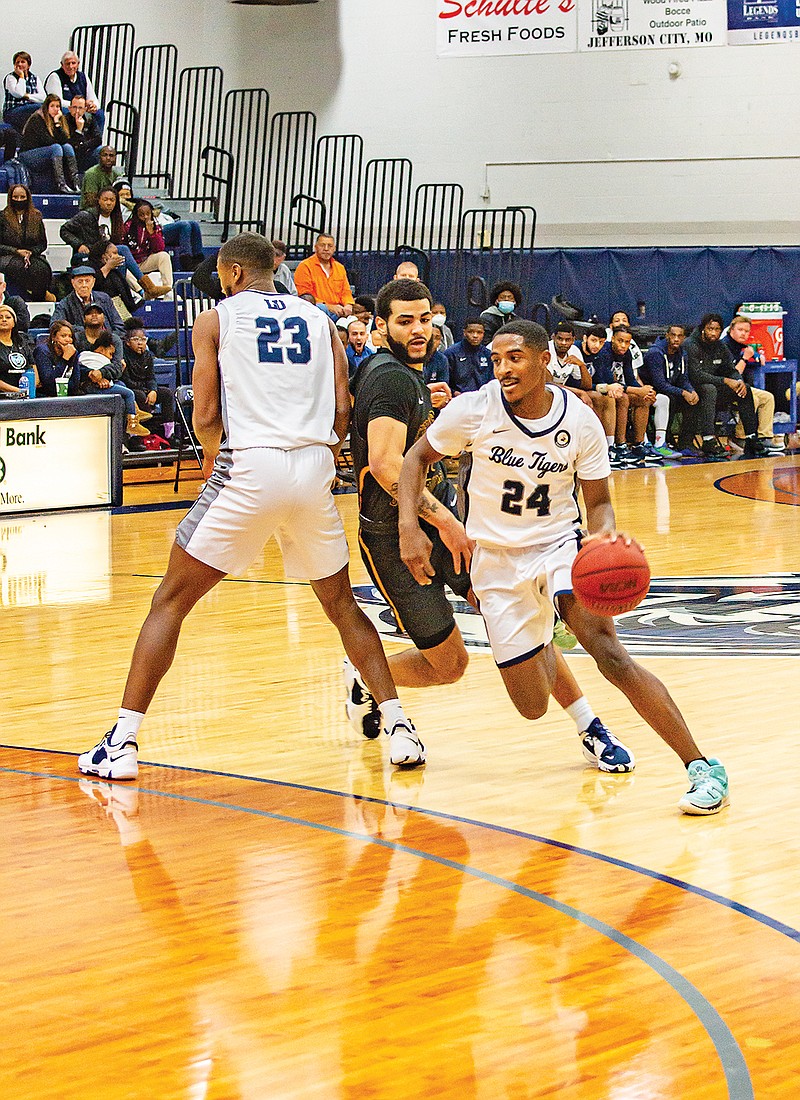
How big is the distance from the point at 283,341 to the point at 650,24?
15.1 meters

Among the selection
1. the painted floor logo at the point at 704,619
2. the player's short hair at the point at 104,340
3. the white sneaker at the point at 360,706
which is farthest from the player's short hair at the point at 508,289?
the white sneaker at the point at 360,706

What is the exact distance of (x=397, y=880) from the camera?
421 cm

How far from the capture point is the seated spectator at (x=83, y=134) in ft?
59.3

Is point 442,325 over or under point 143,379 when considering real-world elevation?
over

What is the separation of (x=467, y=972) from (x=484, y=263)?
54.1 ft

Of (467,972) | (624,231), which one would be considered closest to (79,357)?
(624,231)

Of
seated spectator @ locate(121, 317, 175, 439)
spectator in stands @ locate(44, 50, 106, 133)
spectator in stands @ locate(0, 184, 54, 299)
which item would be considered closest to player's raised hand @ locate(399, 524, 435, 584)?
seated spectator @ locate(121, 317, 175, 439)

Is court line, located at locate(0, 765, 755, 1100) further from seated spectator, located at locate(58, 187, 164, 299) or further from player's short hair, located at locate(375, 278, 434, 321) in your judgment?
seated spectator, located at locate(58, 187, 164, 299)

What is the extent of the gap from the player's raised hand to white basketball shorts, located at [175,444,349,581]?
11.0 inches

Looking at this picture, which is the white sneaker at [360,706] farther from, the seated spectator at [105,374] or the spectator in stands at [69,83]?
the spectator in stands at [69,83]

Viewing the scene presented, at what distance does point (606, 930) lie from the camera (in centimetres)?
380

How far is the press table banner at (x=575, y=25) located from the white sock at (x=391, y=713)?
1513 cm

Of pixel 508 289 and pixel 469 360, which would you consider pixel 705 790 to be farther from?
pixel 508 289

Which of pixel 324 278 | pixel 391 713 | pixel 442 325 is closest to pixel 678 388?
pixel 442 325
